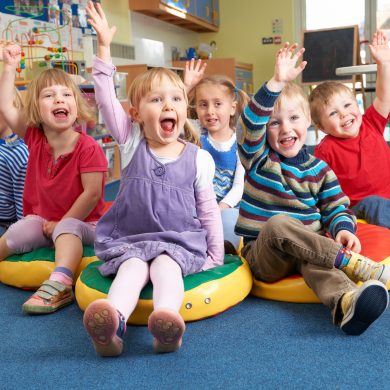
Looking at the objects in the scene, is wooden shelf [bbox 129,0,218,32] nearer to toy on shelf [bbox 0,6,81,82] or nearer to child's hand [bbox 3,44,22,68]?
toy on shelf [bbox 0,6,81,82]

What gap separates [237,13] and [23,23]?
4.16m

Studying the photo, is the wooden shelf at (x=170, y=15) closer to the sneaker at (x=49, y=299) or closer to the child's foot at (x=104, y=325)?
the sneaker at (x=49, y=299)

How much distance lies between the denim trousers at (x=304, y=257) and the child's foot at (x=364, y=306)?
0.17 feet

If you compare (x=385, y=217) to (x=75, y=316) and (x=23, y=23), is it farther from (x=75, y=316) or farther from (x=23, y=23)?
(x=23, y=23)

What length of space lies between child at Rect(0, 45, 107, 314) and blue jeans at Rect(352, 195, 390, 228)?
0.96m

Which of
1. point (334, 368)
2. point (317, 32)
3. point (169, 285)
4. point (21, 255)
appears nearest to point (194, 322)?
point (169, 285)

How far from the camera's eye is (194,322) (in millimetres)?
1443

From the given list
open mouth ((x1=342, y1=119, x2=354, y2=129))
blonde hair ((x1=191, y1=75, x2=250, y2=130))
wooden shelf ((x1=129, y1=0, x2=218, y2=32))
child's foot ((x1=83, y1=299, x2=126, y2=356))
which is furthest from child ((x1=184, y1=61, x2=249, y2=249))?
wooden shelf ((x1=129, y1=0, x2=218, y2=32))

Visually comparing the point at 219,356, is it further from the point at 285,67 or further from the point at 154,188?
the point at 285,67

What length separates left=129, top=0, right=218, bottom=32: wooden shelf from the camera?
532 cm

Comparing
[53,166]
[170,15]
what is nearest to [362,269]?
[53,166]

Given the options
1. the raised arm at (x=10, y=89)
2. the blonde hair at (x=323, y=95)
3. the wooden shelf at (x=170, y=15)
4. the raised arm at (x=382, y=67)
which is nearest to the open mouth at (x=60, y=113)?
the raised arm at (x=10, y=89)

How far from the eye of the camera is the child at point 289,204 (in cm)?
146

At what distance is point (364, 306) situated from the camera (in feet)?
4.02
